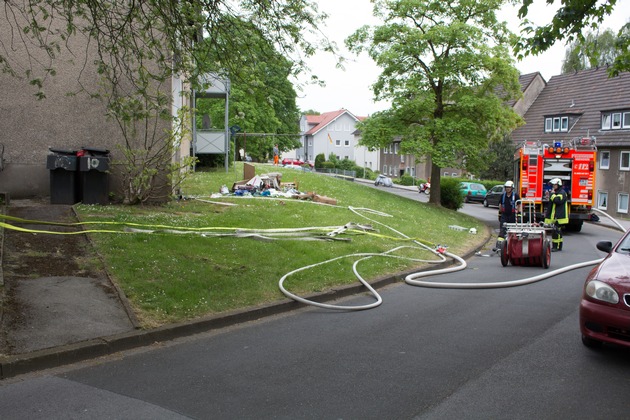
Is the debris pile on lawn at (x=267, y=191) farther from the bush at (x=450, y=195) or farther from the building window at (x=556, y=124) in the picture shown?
the building window at (x=556, y=124)

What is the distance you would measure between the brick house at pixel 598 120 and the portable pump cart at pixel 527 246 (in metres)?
29.2

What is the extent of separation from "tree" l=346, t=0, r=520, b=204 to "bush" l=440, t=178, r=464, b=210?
7.09 ft

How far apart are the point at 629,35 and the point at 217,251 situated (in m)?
9.17

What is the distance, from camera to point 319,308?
8.27 metres

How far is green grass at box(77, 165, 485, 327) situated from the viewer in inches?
305

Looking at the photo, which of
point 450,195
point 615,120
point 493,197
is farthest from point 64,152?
point 615,120

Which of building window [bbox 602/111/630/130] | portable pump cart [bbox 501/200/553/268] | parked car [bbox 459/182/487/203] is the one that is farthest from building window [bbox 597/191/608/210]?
portable pump cart [bbox 501/200/553/268]

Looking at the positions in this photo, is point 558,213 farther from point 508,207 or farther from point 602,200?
point 602,200

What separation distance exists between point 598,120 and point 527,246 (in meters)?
34.2

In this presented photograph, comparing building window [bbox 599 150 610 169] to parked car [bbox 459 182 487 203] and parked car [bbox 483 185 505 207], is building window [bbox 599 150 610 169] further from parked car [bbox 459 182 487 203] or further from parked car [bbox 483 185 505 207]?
parked car [bbox 459 182 487 203]

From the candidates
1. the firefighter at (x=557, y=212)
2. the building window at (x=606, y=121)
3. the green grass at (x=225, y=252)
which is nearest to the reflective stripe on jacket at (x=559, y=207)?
the firefighter at (x=557, y=212)

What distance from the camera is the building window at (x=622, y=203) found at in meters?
38.7

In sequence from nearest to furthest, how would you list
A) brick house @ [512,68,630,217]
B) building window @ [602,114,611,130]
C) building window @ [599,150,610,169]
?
brick house @ [512,68,630,217] < building window @ [599,150,610,169] < building window @ [602,114,611,130]

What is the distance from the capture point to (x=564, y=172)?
71.7 feet
